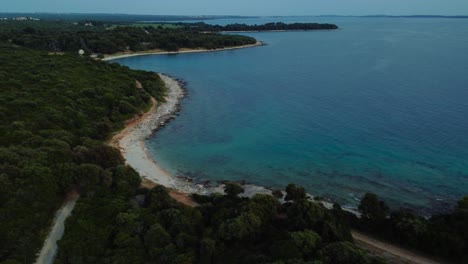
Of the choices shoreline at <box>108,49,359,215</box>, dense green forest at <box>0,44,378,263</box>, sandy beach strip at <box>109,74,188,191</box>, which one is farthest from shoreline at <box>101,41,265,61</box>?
dense green forest at <box>0,44,378,263</box>

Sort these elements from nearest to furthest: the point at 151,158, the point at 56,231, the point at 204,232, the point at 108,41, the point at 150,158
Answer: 1. the point at 204,232
2. the point at 56,231
3. the point at 150,158
4. the point at 151,158
5. the point at 108,41

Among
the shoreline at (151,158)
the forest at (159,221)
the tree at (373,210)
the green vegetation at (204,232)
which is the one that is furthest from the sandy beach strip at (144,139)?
the tree at (373,210)

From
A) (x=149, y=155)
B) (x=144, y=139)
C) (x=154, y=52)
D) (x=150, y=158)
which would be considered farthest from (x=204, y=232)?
→ (x=154, y=52)

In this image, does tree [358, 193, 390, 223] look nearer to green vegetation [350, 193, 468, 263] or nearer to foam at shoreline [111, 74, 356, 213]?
green vegetation [350, 193, 468, 263]

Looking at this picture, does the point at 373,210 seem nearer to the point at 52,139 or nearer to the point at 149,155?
the point at 149,155

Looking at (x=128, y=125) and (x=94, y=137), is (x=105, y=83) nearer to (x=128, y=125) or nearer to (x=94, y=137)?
(x=128, y=125)

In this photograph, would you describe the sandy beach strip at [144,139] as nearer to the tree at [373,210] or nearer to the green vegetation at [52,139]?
the green vegetation at [52,139]
